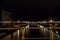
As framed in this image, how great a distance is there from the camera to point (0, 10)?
4072cm

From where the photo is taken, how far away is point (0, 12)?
4022 centimetres

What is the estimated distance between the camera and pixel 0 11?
40.4m

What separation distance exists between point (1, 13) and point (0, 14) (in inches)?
70.5

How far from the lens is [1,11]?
41.2 m

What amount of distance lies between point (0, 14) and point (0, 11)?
4.75ft

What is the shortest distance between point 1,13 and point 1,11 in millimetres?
625

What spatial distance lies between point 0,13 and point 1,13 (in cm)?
76

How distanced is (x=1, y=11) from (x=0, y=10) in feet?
2.04

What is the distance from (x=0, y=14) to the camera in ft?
129

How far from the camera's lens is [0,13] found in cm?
4034

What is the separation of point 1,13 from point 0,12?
3.01 ft

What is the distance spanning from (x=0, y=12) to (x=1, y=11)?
1.09 metres
